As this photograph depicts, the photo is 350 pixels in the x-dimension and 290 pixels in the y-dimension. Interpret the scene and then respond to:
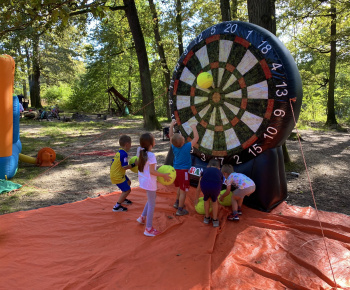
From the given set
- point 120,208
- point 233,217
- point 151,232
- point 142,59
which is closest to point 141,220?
point 151,232

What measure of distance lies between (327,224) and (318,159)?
4.59m

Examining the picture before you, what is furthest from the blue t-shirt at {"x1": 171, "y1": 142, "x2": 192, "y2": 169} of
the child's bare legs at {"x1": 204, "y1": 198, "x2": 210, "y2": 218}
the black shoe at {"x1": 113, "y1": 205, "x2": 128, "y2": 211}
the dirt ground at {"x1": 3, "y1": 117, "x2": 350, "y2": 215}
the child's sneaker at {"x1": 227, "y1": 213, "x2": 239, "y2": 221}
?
the dirt ground at {"x1": 3, "y1": 117, "x2": 350, "y2": 215}

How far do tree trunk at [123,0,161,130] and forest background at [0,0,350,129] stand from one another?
41 millimetres

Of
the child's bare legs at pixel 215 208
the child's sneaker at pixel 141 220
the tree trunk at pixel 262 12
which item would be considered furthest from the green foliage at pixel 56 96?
the child's bare legs at pixel 215 208

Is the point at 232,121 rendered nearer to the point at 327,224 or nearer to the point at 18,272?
the point at 327,224

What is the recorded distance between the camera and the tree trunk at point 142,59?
39.9 ft

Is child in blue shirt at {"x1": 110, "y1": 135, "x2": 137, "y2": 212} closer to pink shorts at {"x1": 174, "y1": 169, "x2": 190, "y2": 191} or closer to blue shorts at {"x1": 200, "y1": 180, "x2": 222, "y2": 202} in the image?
pink shorts at {"x1": 174, "y1": 169, "x2": 190, "y2": 191}

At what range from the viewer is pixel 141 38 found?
497 inches

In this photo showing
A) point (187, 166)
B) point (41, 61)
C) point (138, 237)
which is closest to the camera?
point (138, 237)

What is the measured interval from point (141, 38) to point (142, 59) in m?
0.98

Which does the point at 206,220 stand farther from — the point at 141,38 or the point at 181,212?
the point at 141,38

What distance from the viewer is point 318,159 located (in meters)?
7.68

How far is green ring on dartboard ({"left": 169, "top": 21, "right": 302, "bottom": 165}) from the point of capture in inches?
155

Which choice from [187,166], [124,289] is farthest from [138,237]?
[187,166]
